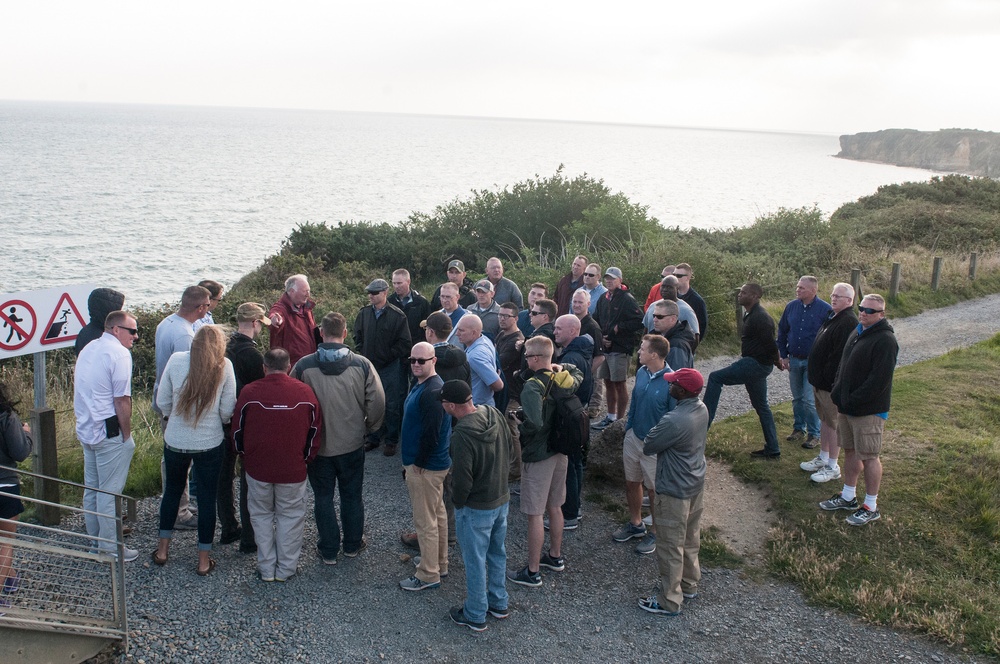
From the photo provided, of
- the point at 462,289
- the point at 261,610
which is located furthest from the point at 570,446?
the point at 462,289

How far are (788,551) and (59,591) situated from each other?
18.5 feet

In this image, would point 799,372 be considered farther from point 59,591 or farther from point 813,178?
point 813,178

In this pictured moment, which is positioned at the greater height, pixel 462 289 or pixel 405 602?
pixel 462 289

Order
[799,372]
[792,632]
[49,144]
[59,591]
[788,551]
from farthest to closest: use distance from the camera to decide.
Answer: [49,144], [799,372], [788,551], [792,632], [59,591]

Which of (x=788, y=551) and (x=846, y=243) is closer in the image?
(x=788, y=551)

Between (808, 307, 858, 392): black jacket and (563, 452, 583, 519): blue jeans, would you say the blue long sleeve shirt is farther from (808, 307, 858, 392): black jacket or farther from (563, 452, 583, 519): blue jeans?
(563, 452, 583, 519): blue jeans

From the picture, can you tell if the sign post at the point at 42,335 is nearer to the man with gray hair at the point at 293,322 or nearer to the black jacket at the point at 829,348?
the man with gray hair at the point at 293,322

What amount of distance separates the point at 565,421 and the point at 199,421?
A: 2796mm

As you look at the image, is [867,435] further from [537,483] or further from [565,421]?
[537,483]

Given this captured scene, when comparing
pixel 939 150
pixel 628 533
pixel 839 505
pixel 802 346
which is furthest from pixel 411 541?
pixel 939 150

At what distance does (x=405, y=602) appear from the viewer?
5.68m

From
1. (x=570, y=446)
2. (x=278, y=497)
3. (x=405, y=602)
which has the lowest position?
(x=405, y=602)

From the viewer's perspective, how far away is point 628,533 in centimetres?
669

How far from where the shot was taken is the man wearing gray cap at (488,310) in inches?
338
